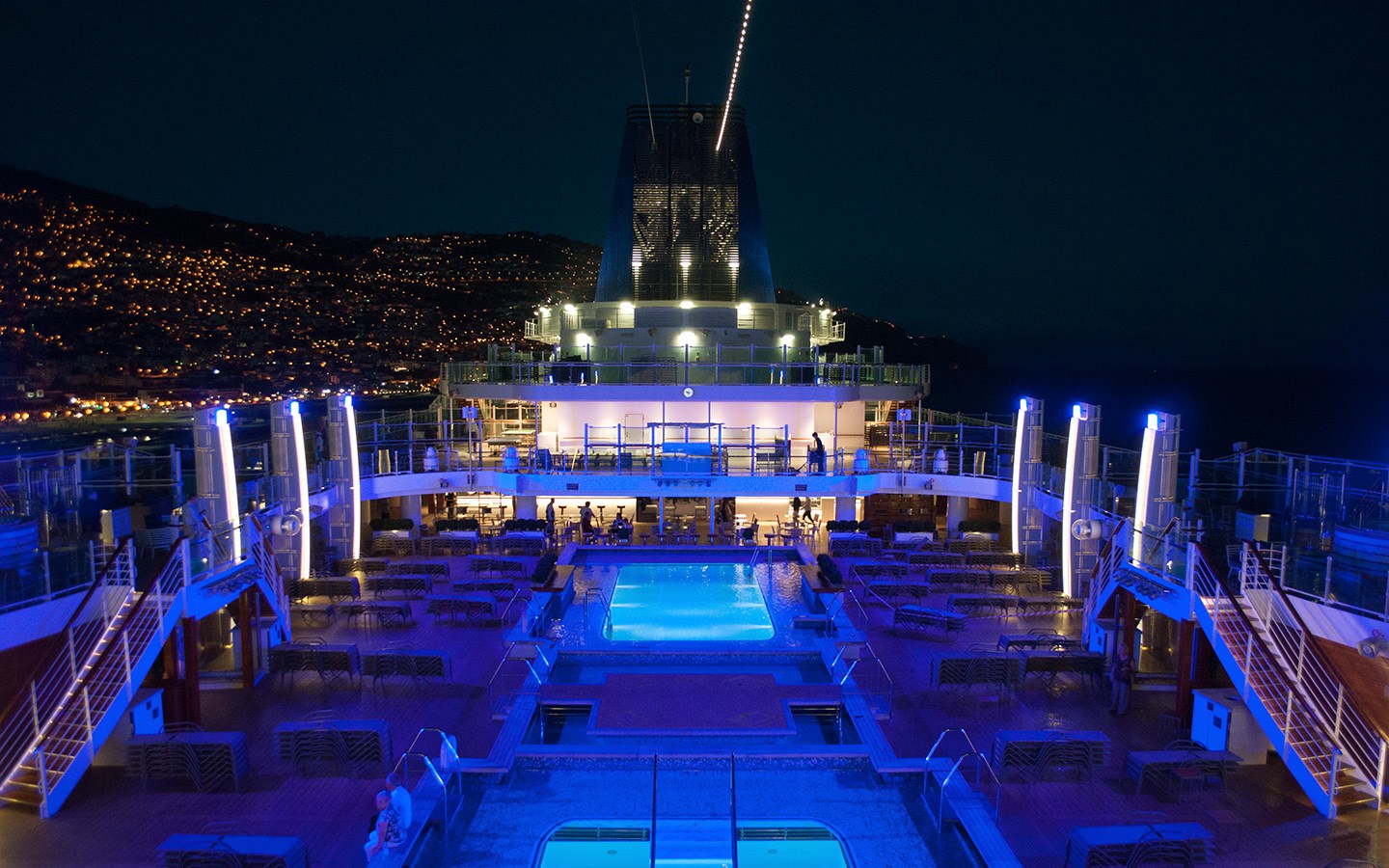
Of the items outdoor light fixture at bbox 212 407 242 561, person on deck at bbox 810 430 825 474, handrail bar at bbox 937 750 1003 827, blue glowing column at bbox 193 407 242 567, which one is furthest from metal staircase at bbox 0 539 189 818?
person on deck at bbox 810 430 825 474

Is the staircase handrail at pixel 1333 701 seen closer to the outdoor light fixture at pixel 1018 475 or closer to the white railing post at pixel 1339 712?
the white railing post at pixel 1339 712

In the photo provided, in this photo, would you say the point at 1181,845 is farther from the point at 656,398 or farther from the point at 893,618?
the point at 656,398

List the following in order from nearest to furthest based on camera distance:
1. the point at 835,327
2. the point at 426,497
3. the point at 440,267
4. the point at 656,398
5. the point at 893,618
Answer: the point at 893,618 → the point at 656,398 → the point at 426,497 → the point at 835,327 → the point at 440,267

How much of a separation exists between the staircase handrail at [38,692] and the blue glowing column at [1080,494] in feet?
42.2

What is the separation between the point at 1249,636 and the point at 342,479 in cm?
1489

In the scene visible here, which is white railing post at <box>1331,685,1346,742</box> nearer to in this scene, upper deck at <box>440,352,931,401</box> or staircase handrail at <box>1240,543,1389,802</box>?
staircase handrail at <box>1240,543,1389,802</box>

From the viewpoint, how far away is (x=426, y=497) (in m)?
24.0

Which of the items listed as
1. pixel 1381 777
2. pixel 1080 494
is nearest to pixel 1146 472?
pixel 1080 494

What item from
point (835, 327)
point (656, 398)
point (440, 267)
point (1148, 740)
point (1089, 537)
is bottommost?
point (1148, 740)

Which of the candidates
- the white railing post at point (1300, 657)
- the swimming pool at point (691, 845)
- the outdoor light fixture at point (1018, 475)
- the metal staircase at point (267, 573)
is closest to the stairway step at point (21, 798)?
the metal staircase at point (267, 573)

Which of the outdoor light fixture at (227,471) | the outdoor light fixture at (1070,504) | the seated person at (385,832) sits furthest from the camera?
the outdoor light fixture at (1070,504)

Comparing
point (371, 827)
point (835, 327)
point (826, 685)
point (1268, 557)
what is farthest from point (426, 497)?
point (1268, 557)

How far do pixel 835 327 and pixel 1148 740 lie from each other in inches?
829

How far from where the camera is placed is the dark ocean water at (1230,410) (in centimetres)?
8950
